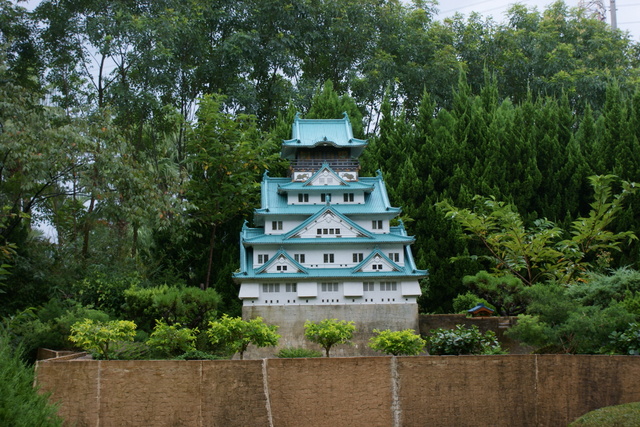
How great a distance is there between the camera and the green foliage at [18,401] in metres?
9.98

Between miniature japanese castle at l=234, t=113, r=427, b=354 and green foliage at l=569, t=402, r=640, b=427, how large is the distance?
32.2 ft

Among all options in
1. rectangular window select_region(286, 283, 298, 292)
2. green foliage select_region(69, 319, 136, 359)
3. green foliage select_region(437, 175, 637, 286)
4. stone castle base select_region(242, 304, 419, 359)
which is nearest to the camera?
green foliage select_region(69, 319, 136, 359)

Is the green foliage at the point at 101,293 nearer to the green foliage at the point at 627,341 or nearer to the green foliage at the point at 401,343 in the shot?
the green foliage at the point at 401,343

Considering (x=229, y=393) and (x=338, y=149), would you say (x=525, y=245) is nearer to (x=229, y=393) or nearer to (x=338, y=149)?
(x=338, y=149)

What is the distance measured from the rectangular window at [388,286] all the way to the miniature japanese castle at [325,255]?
34 millimetres

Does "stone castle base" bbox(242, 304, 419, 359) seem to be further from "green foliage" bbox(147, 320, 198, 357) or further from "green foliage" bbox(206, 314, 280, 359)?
"green foliage" bbox(147, 320, 198, 357)

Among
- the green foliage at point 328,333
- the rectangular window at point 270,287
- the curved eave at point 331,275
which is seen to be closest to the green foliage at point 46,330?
the curved eave at point 331,275

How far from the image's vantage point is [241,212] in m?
29.8

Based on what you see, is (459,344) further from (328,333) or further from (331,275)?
(331,275)

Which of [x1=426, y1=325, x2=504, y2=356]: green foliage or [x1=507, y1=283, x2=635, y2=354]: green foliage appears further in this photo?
[x1=426, y1=325, x2=504, y2=356]: green foliage

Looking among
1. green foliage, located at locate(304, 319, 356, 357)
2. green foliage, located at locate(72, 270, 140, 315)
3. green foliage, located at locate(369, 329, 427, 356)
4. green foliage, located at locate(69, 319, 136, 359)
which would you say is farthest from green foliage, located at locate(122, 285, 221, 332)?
green foliage, located at locate(369, 329, 427, 356)

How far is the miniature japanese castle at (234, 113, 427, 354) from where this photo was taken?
942 inches

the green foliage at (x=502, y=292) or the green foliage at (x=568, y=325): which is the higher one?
the green foliage at (x=502, y=292)

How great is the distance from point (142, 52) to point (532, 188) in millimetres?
18598
